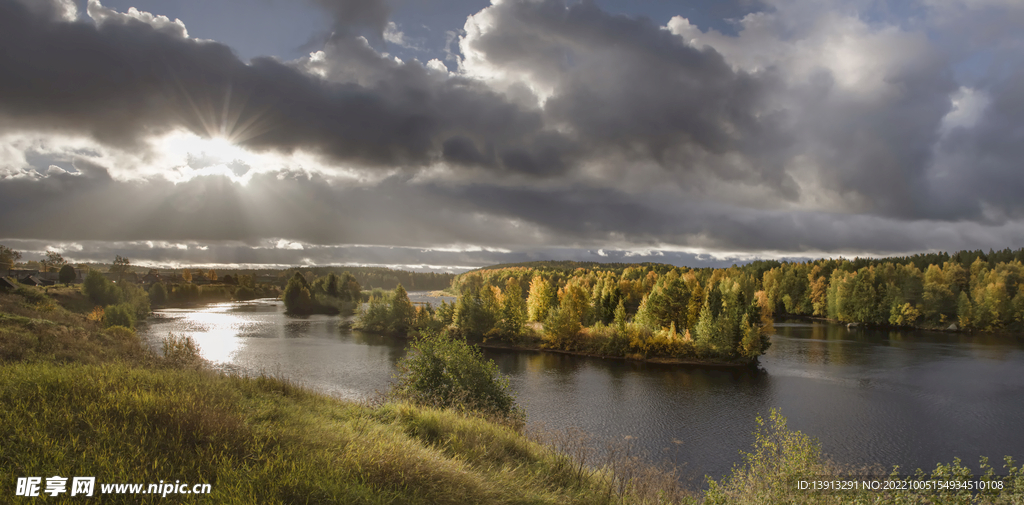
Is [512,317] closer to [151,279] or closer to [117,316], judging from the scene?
[117,316]

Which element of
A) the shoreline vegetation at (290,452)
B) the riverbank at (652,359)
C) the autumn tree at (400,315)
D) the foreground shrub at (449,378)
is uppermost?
the shoreline vegetation at (290,452)

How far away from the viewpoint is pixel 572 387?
43.1 metres

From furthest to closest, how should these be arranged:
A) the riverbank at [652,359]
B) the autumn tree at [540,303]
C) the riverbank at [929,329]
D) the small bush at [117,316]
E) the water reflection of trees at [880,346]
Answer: the riverbank at [929,329], the autumn tree at [540,303], the water reflection of trees at [880,346], the small bush at [117,316], the riverbank at [652,359]

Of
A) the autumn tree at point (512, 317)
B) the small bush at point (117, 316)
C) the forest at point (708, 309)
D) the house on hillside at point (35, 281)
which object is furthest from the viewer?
the house on hillside at point (35, 281)

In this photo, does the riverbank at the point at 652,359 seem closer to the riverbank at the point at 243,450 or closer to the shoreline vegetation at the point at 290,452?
the shoreline vegetation at the point at 290,452

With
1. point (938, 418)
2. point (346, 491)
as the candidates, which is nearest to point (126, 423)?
point (346, 491)

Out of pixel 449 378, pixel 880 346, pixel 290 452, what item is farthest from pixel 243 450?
pixel 880 346

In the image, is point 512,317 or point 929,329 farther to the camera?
point 929,329

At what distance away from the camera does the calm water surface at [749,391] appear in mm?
28938

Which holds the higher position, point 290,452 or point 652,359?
point 290,452

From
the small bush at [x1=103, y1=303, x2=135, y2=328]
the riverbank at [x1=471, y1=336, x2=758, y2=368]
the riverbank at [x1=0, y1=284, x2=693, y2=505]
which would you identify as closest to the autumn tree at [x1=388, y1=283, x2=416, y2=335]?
the riverbank at [x1=471, y1=336, x2=758, y2=368]

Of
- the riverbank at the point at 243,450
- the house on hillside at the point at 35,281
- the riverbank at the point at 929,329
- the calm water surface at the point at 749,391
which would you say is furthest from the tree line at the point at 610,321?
the house on hillside at the point at 35,281

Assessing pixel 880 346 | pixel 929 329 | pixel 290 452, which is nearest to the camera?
pixel 290 452

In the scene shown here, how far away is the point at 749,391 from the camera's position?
4238cm
